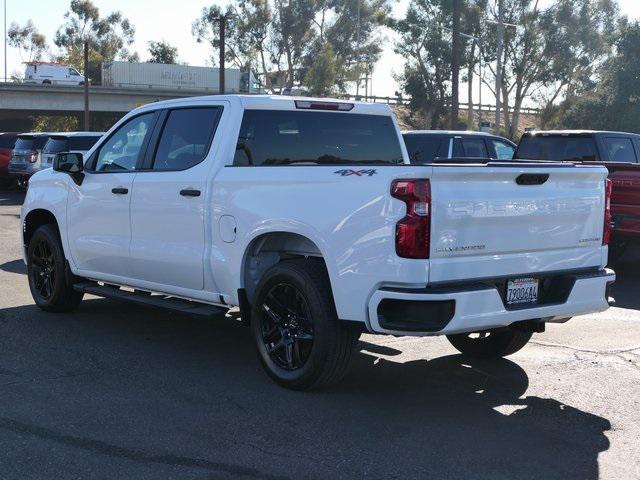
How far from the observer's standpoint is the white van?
224ft

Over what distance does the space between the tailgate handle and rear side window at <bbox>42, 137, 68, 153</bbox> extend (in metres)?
17.8

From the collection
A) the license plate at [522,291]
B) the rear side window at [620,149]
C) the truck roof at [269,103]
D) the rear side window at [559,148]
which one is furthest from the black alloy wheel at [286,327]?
the rear side window at [620,149]

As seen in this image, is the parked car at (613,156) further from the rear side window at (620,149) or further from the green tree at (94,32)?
the green tree at (94,32)

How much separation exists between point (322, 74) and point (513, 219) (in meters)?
70.4

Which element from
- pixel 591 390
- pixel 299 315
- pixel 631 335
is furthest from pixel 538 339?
pixel 299 315

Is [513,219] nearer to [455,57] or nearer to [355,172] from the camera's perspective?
[355,172]

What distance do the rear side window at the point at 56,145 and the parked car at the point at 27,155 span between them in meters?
1.72

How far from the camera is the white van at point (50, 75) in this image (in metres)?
68.1

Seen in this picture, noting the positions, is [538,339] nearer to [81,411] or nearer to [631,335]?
[631,335]

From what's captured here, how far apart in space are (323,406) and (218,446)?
98cm

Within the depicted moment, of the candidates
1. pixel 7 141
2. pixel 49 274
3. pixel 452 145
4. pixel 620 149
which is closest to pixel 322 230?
pixel 49 274

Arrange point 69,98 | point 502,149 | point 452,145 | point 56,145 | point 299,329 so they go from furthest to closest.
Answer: point 69,98, point 56,145, point 502,149, point 452,145, point 299,329

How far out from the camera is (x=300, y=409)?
557cm

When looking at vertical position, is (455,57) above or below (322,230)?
above
